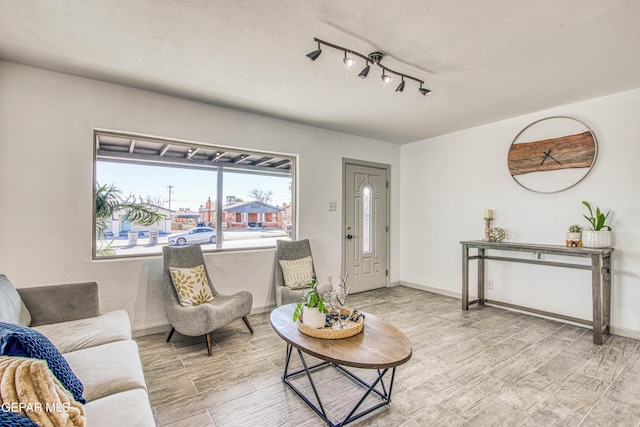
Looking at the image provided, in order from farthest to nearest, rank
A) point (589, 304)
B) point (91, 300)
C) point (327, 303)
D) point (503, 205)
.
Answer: point (503, 205), point (589, 304), point (91, 300), point (327, 303)

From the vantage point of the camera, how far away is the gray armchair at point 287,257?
11.5 feet

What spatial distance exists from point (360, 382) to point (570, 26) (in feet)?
9.54

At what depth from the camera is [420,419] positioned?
189cm

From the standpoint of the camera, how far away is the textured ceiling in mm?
1936

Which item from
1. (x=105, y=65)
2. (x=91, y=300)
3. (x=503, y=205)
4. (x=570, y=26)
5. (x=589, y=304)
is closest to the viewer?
(x=570, y=26)

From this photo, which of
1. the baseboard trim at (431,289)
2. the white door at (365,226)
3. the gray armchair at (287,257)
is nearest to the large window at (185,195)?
the gray armchair at (287,257)

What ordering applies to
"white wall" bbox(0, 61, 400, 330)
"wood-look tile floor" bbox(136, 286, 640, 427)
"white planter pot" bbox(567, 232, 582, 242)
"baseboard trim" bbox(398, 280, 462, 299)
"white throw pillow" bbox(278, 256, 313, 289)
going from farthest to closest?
"baseboard trim" bbox(398, 280, 462, 299)
"white throw pillow" bbox(278, 256, 313, 289)
"white planter pot" bbox(567, 232, 582, 242)
"white wall" bbox(0, 61, 400, 330)
"wood-look tile floor" bbox(136, 286, 640, 427)

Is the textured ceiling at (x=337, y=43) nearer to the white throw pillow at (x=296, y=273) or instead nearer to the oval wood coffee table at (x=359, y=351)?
the white throw pillow at (x=296, y=273)

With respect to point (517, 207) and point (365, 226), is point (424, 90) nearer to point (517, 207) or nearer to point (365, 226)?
point (517, 207)

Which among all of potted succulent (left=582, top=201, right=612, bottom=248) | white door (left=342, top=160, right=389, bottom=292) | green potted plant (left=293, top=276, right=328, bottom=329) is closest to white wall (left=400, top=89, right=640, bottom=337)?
potted succulent (left=582, top=201, right=612, bottom=248)

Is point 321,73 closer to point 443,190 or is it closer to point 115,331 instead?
point 115,331

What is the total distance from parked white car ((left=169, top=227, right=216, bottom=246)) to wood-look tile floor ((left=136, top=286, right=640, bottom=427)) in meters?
1.02

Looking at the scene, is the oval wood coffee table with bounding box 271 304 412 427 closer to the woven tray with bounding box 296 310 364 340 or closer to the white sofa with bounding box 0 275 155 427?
the woven tray with bounding box 296 310 364 340

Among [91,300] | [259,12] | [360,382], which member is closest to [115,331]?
[91,300]
